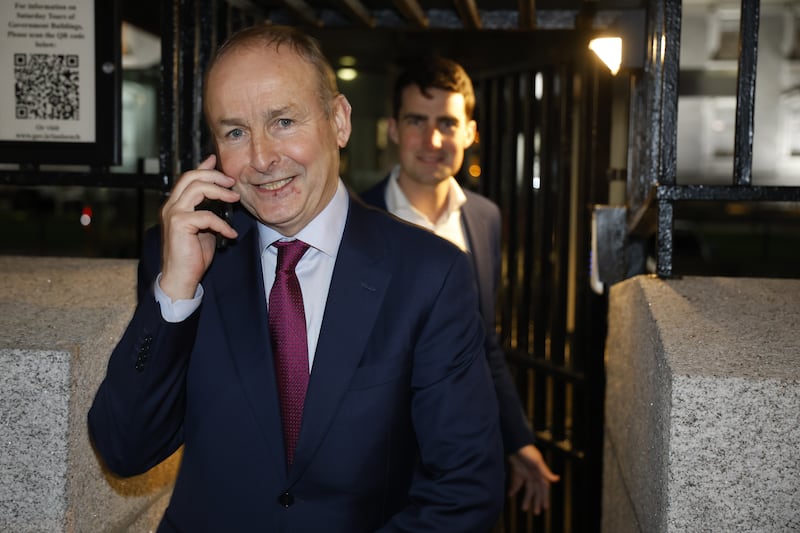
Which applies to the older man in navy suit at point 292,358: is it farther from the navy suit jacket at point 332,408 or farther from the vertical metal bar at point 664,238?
the vertical metal bar at point 664,238

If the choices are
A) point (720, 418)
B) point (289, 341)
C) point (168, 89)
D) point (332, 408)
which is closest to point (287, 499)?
point (332, 408)

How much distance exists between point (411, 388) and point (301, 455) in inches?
13.0

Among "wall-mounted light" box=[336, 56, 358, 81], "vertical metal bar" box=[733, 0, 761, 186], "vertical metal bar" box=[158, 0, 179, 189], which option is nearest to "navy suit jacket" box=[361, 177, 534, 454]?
"vertical metal bar" box=[158, 0, 179, 189]

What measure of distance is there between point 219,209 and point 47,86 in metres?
1.30

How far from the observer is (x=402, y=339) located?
1.96 m

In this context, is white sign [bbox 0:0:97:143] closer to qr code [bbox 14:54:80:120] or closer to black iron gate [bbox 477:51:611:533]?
qr code [bbox 14:54:80:120]

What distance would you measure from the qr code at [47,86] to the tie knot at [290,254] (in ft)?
4.35

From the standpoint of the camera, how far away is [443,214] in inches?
153

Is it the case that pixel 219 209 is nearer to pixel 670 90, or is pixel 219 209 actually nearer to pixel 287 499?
pixel 287 499

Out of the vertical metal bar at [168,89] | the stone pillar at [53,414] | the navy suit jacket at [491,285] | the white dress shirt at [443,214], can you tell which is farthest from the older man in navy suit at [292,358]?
the white dress shirt at [443,214]

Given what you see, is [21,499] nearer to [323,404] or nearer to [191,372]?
[191,372]

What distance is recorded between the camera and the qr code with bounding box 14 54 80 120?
288 cm

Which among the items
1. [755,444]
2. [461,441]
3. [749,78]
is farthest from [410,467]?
[749,78]

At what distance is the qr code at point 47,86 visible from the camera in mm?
2875
